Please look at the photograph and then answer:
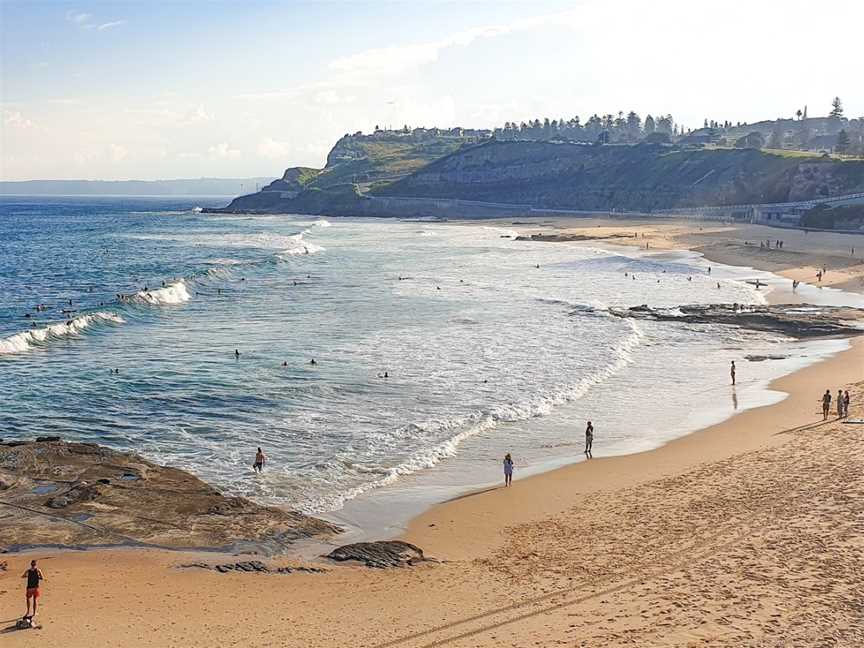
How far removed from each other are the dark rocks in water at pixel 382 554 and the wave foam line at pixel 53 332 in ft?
90.8

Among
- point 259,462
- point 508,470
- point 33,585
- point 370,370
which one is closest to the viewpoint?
point 33,585

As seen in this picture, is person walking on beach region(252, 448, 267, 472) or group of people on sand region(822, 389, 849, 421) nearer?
person walking on beach region(252, 448, 267, 472)

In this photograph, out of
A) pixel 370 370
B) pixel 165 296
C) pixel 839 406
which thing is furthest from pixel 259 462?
pixel 165 296

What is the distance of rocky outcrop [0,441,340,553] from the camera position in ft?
60.8

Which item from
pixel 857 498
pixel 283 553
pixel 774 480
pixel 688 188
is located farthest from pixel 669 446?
pixel 688 188

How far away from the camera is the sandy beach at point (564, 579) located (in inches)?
548

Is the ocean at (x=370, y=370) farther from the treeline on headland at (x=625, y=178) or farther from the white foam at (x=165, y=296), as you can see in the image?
the treeline on headland at (x=625, y=178)

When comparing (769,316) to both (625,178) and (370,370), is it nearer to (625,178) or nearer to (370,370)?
(370,370)

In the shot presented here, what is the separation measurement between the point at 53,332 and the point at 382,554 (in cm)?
3153

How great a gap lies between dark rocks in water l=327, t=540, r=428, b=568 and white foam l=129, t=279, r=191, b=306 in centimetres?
4006

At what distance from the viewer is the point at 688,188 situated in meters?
140

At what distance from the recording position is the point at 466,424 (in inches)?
1086

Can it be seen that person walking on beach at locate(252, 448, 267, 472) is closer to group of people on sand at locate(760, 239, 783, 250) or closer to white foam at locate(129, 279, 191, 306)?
white foam at locate(129, 279, 191, 306)

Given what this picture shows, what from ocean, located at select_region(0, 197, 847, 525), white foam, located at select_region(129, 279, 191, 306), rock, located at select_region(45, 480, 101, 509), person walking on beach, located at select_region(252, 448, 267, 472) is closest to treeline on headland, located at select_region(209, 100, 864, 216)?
ocean, located at select_region(0, 197, 847, 525)
